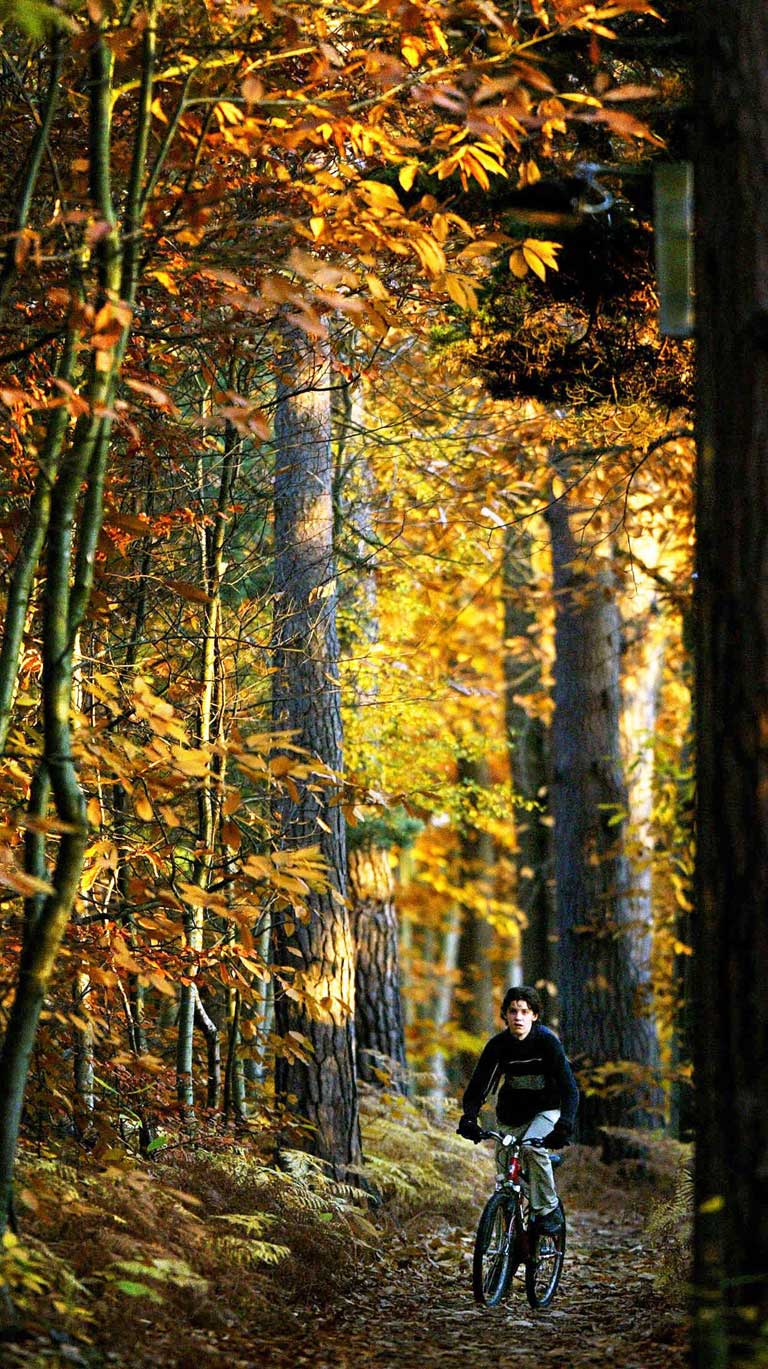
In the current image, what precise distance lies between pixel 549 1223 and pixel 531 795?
38.1 feet

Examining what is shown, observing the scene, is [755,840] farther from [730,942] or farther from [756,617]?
[756,617]

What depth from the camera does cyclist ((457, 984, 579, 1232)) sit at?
895cm

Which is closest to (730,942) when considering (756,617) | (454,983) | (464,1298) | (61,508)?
(756,617)

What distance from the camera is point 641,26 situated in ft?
25.9

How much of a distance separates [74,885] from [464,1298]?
4.74m

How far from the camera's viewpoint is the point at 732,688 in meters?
4.64

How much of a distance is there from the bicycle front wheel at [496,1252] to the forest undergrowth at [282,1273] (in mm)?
119

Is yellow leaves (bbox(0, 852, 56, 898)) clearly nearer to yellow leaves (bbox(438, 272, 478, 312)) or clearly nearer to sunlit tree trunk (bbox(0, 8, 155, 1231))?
sunlit tree trunk (bbox(0, 8, 155, 1231))

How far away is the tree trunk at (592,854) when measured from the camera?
49.0 feet

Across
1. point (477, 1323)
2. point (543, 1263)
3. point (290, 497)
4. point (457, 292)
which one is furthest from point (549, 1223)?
point (457, 292)

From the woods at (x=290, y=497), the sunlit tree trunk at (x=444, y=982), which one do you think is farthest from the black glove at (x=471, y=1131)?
the sunlit tree trunk at (x=444, y=982)

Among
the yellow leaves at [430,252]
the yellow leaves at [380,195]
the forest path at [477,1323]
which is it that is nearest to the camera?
the yellow leaves at [430,252]

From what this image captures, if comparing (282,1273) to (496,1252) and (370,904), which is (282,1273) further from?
(370,904)

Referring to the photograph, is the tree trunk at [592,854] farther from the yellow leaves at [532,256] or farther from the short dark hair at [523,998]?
the yellow leaves at [532,256]
